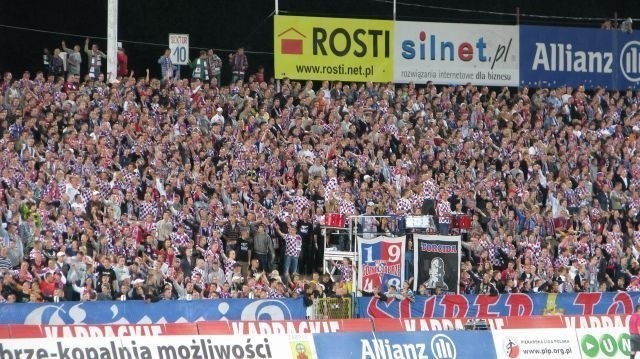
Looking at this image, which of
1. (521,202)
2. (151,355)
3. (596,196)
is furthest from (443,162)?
(151,355)

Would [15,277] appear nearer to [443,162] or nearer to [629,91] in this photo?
[443,162]

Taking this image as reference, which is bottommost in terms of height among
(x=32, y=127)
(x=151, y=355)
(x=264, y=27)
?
(x=151, y=355)

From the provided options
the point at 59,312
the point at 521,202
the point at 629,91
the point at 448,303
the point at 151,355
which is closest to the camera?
the point at 151,355

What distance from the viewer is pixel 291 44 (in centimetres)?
3916

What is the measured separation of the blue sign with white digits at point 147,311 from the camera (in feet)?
80.6

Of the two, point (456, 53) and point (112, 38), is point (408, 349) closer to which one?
point (112, 38)

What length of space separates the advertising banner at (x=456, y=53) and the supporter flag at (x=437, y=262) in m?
10.8

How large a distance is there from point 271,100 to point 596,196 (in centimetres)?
907

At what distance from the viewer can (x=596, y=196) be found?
36.4 metres

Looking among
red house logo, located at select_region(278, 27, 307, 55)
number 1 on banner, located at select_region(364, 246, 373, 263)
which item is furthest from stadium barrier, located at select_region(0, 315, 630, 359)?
red house logo, located at select_region(278, 27, 307, 55)

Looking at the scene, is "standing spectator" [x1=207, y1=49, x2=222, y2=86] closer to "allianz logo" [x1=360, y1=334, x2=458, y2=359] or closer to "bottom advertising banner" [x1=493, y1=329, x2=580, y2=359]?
Result: "bottom advertising banner" [x1=493, y1=329, x2=580, y2=359]

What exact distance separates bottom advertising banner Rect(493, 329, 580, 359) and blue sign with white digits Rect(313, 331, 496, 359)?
263mm

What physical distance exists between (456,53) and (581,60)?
4148 mm

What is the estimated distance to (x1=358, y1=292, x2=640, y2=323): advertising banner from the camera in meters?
28.7
